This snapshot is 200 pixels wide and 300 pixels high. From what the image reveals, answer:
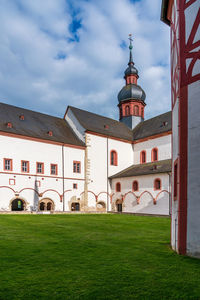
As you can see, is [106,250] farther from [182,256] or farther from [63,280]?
[63,280]

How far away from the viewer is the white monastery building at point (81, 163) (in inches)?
1082

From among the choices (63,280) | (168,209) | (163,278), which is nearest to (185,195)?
(163,278)

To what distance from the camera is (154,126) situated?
36812 millimetres

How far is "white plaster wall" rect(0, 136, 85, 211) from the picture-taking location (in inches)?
1044

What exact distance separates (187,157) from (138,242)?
376 centimetres

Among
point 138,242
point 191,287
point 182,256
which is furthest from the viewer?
point 138,242

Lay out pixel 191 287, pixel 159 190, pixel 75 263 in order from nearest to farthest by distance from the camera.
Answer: pixel 191 287 → pixel 75 263 → pixel 159 190

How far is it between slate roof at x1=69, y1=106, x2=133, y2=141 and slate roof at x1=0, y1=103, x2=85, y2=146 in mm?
2151

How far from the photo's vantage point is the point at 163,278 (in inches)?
210

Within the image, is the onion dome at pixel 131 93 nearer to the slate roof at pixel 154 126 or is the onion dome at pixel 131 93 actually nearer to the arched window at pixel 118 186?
the slate roof at pixel 154 126

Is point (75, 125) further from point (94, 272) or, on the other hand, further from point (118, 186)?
point (94, 272)

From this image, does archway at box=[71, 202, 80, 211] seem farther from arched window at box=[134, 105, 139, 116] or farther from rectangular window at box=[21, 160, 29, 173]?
arched window at box=[134, 105, 139, 116]

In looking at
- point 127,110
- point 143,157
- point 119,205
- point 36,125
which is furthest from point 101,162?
point 127,110

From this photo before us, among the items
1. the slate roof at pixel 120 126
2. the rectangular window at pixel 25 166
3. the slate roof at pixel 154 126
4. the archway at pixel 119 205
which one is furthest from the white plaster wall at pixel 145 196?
the rectangular window at pixel 25 166
